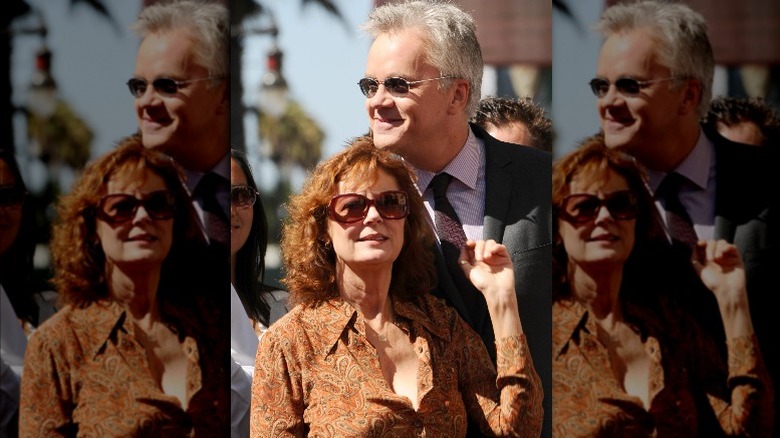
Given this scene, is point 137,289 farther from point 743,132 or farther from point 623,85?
point 743,132

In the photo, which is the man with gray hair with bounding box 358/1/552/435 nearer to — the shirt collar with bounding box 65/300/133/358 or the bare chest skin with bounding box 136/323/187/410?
the bare chest skin with bounding box 136/323/187/410

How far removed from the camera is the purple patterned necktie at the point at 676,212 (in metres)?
4.75

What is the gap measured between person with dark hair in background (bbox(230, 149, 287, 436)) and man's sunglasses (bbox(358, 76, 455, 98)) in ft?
2.00

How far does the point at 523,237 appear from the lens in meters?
4.79

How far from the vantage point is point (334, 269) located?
4805 mm

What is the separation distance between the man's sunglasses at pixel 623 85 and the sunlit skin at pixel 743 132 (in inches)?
11.6

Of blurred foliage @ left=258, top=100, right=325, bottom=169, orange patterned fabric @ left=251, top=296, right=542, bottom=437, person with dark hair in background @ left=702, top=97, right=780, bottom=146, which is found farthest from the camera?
blurred foliage @ left=258, top=100, right=325, bottom=169

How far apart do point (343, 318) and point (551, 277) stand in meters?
0.86

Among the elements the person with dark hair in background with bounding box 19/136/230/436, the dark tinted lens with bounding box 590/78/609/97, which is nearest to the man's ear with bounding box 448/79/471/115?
the dark tinted lens with bounding box 590/78/609/97

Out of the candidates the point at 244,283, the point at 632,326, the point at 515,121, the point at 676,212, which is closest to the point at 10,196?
the point at 244,283

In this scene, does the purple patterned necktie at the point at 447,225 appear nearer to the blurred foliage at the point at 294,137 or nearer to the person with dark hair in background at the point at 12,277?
the blurred foliage at the point at 294,137

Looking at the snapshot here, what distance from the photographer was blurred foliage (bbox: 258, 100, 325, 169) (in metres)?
4.89

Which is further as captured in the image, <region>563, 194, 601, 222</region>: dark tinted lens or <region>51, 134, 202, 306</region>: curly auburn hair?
<region>51, 134, 202, 306</region>: curly auburn hair

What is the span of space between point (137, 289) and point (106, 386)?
0.42 meters
